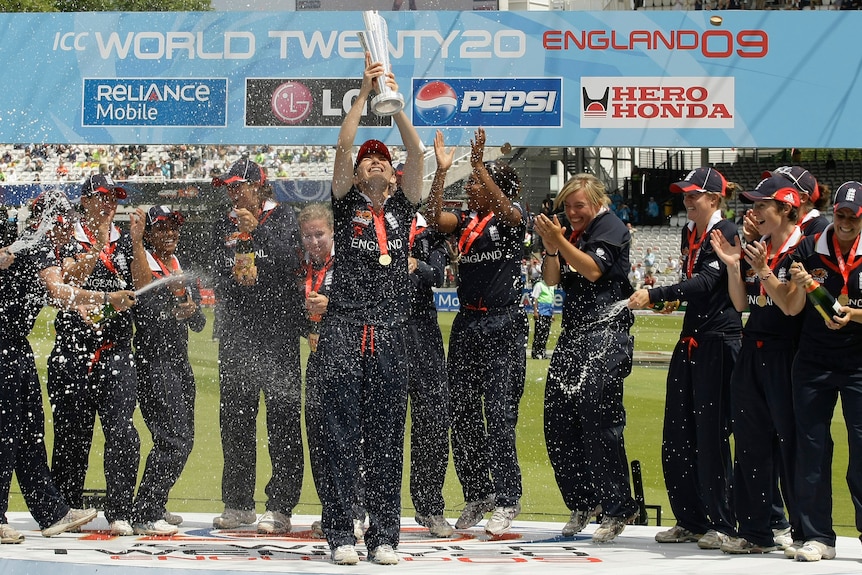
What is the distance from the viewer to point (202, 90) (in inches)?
507

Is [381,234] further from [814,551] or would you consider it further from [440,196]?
[814,551]

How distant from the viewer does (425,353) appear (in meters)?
6.34

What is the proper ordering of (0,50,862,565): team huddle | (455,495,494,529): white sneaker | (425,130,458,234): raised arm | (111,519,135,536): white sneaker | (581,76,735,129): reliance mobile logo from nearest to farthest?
(0,50,862,565): team huddle
(425,130,458,234): raised arm
(111,519,135,536): white sneaker
(455,495,494,529): white sneaker
(581,76,735,129): reliance mobile logo

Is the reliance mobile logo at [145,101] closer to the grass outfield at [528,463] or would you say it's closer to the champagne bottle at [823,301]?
the grass outfield at [528,463]

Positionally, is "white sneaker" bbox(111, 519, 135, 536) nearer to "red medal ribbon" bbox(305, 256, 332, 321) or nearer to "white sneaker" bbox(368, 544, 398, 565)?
"red medal ribbon" bbox(305, 256, 332, 321)

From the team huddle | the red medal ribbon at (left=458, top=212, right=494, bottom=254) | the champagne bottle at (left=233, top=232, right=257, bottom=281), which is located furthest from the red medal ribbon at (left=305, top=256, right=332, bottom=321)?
the red medal ribbon at (left=458, top=212, right=494, bottom=254)

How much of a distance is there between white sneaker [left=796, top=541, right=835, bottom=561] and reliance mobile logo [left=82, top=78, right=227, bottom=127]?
30.3ft

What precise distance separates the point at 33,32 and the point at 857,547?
34.7 ft

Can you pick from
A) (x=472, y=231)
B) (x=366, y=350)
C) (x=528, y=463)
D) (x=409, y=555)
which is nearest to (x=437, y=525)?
(x=409, y=555)

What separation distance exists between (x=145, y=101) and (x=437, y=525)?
26.1 feet

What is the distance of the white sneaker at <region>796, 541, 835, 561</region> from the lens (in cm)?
546

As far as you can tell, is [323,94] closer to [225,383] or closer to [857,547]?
[225,383]

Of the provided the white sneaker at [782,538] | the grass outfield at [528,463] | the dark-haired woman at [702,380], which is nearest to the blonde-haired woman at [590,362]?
the dark-haired woman at [702,380]

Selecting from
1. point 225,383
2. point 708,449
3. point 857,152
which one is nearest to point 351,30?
point 225,383
